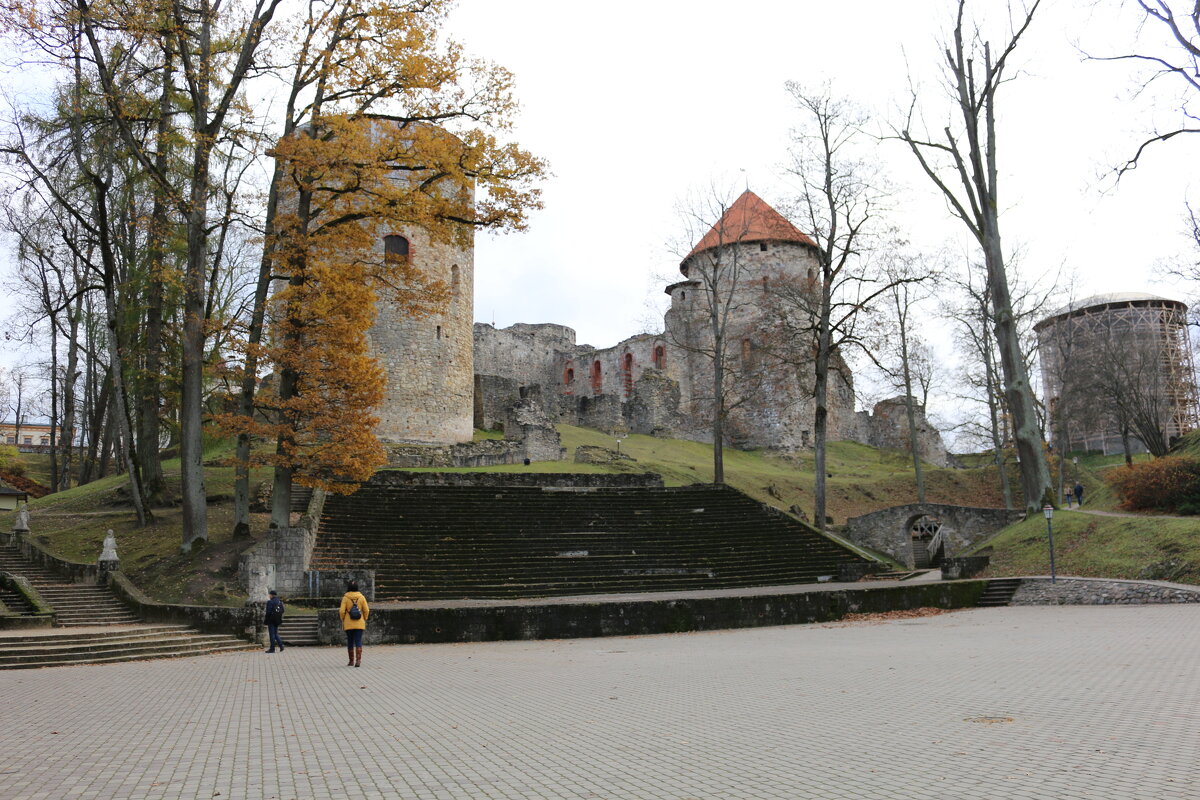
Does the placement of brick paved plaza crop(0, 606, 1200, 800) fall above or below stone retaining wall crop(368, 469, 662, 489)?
below

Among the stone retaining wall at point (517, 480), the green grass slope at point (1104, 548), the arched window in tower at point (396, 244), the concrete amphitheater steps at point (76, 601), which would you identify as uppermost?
the arched window in tower at point (396, 244)

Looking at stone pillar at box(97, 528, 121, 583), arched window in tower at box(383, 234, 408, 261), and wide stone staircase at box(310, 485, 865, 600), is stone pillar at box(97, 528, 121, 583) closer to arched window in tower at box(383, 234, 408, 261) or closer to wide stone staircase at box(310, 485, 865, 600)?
wide stone staircase at box(310, 485, 865, 600)

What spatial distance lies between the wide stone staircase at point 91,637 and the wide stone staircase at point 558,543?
13.3ft

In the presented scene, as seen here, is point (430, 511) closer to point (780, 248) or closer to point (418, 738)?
point (418, 738)

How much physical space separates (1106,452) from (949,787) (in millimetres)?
56451

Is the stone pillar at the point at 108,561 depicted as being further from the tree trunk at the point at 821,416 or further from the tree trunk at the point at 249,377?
the tree trunk at the point at 821,416

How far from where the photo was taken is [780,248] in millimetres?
45594

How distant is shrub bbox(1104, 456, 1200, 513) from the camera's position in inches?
810

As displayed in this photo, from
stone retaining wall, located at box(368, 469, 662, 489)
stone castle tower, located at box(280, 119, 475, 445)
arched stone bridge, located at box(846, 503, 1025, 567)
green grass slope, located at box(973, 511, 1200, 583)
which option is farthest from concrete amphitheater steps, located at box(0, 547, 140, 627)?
arched stone bridge, located at box(846, 503, 1025, 567)

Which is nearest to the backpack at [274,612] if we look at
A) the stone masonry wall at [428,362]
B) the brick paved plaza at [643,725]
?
the brick paved plaza at [643,725]

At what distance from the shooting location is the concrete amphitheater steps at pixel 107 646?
39.3 feet

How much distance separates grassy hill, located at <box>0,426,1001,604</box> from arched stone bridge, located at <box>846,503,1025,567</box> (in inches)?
88.3

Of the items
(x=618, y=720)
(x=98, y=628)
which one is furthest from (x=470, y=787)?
(x=98, y=628)

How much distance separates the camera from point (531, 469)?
101 ft
